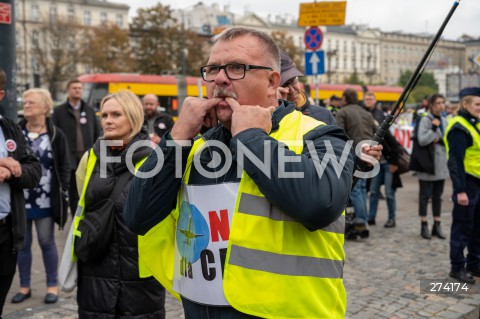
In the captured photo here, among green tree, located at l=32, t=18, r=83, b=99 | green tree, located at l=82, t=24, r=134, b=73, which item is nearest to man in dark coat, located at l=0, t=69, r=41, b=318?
green tree, located at l=82, t=24, r=134, b=73

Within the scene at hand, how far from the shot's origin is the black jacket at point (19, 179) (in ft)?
12.6

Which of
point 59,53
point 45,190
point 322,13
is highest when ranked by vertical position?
point 59,53

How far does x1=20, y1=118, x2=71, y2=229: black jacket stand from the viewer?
17.6 feet

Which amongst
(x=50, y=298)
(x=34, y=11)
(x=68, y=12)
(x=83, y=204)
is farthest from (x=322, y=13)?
(x=68, y=12)

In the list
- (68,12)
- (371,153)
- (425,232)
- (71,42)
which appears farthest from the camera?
(68,12)

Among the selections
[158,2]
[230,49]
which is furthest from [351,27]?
[230,49]

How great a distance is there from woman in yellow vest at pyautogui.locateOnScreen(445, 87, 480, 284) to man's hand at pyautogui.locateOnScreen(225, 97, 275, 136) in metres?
4.40

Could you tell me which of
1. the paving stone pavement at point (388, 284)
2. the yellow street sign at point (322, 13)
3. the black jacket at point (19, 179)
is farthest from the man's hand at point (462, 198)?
the yellow street sign at point (322, 13)

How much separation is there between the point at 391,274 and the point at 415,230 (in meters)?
2.48

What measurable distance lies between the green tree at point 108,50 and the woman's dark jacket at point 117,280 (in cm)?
4475

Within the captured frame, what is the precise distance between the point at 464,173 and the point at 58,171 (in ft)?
13.5

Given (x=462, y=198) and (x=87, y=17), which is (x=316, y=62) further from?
(x=87, y=17)

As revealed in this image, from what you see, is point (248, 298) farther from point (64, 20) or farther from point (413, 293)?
point (64, 20)

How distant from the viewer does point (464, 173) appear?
228 inches
